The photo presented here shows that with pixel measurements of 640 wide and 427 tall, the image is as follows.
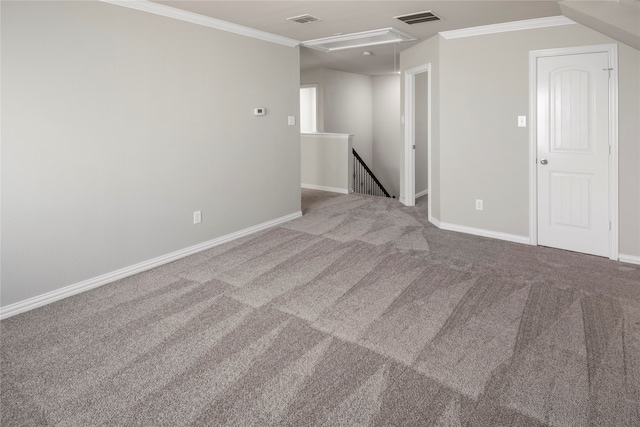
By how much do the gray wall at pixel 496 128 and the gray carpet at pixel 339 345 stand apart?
82 centimetres

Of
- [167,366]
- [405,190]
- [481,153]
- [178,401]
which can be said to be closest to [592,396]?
[178,401]

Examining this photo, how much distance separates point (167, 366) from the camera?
2.45 m

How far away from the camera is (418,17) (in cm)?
435

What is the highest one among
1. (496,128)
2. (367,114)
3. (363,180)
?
(367,114)

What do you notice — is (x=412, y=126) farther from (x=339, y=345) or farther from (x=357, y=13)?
(x=339, y=345)

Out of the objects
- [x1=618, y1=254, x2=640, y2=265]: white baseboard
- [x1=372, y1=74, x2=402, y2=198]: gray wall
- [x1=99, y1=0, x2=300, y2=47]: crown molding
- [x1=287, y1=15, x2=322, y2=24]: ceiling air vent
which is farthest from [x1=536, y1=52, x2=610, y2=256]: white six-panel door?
[x1=372, y1=74, x2=402, y2=198]: gray wall

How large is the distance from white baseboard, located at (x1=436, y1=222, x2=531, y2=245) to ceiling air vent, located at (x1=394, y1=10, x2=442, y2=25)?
243 centimetres

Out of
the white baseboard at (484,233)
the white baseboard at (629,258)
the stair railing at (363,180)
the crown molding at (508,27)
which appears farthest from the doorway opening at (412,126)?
the white baseboard at (629,258)

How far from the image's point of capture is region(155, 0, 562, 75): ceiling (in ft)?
12.6

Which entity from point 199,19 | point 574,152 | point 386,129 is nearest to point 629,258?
point 574,152

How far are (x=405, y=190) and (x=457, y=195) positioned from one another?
153 cm

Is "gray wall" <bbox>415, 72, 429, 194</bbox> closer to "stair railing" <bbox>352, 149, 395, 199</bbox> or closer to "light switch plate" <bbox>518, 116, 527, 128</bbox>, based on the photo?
"stair railing" <bbox>352, 149, 395, 199</bbox>

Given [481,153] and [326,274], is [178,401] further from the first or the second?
[481,153]

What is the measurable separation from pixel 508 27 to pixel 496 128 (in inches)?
42.0
